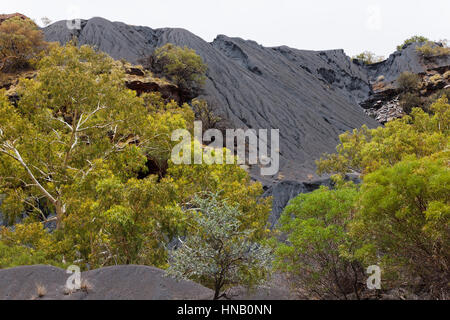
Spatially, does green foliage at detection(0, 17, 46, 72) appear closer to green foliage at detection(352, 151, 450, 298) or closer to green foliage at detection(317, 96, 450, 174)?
green foliage at detection(317, 96, 450, 174)

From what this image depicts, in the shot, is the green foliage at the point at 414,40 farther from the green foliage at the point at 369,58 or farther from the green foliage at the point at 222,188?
the green foliage at the point at 222,188

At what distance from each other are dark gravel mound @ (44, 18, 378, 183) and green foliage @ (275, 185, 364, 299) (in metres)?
18.6

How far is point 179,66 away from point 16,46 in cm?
1395

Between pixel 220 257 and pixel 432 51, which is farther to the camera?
pixel 432 51

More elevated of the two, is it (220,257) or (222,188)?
(222,188)

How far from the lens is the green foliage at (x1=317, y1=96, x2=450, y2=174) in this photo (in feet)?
42.0

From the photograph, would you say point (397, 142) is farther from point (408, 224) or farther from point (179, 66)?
point (179, 66)

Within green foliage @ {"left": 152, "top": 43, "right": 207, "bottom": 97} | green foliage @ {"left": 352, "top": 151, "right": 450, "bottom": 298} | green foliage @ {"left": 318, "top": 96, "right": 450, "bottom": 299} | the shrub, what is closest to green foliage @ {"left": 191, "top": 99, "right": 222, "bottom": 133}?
green foliage @ {"left": 152, "top": 43, "right": 207, "bottom": 97}

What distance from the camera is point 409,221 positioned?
630 cm

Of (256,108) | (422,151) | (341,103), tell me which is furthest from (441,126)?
(341,103)

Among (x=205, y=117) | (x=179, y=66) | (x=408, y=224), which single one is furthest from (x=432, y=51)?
(x=408, y=224)

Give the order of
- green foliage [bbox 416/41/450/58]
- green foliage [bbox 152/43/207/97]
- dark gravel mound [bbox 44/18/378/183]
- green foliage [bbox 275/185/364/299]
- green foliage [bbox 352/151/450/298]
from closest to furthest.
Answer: green foliage [bbox 352/151/450/298]
green foliage [bbox 275/185/364/299]
green foliage [bbox 152/43/207/97]
dark gravel mound [bbox 44/18/378/183]
green foliage [bbox 416/41/450/58]

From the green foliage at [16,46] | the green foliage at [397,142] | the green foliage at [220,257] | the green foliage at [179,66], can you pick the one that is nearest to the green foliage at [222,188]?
the green foliage at [397,142]
